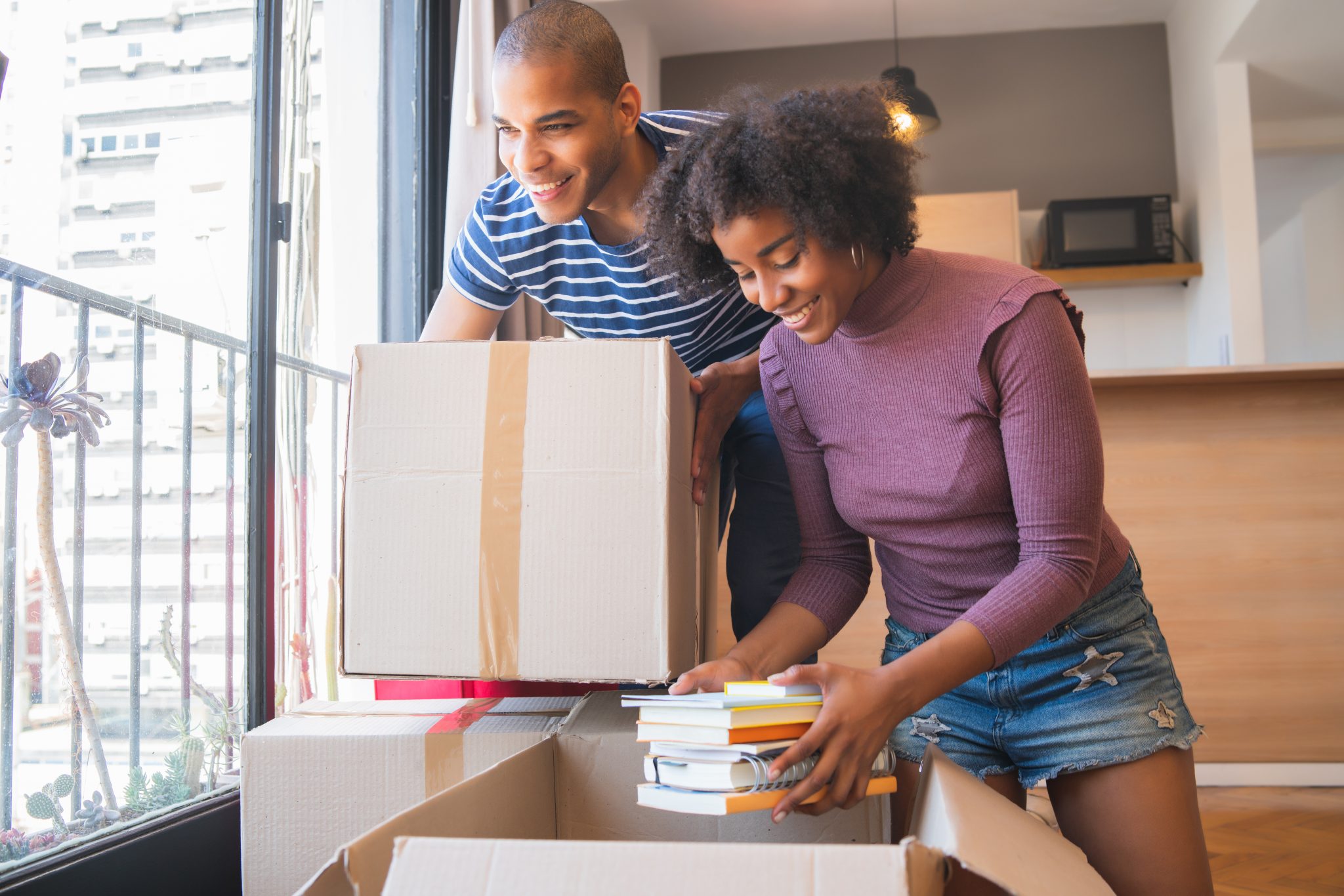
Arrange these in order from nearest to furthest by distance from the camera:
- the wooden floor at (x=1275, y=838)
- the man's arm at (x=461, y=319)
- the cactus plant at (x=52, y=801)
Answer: the cactus plant at (x=52, y=801), the man's arm at (x=461, y=319), the wooden floor at (x=1275, y=838)

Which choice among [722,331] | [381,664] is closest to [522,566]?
[381,664]

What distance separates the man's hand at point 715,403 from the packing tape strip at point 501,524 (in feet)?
0.69

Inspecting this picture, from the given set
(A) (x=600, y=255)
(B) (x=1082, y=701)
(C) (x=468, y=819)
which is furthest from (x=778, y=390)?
(C) (x=468, y=819)

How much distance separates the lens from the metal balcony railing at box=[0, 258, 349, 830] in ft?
3.66

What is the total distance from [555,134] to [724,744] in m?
0.74

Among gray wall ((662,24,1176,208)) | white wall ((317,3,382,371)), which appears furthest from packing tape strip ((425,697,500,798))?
gray wall ((662,24,1176,208))

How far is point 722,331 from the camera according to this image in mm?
1268

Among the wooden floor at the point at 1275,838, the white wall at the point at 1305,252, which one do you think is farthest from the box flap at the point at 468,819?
the white wall at the point at 1305,252

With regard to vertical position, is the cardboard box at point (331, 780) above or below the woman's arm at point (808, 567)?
below

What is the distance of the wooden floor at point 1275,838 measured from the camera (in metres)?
1.77

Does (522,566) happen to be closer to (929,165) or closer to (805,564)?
(805,564)

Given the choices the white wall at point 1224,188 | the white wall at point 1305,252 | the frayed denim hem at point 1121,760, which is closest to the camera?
the frayed denim hem at point 1121,760

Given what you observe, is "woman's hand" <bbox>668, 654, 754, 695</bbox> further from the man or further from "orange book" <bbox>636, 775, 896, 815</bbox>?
the man

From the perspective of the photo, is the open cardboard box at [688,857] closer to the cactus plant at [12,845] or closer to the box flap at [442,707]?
the box flap at [442,707]
